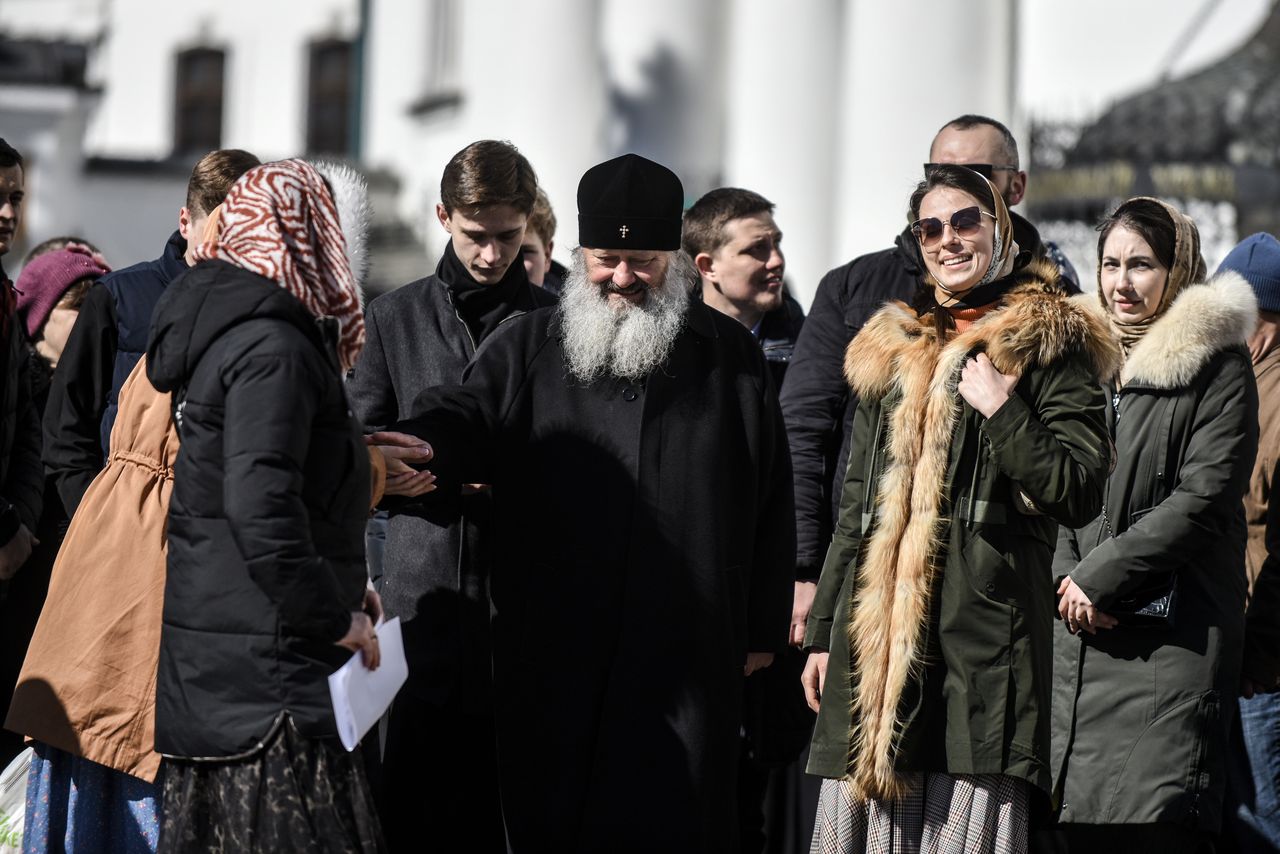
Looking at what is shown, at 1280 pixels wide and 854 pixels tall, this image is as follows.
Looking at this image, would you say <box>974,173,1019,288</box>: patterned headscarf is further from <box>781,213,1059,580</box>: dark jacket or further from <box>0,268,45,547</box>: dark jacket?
<box>0,268,45,547</box>: dark jacket

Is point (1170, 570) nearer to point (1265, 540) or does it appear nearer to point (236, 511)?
point (1265, 540)

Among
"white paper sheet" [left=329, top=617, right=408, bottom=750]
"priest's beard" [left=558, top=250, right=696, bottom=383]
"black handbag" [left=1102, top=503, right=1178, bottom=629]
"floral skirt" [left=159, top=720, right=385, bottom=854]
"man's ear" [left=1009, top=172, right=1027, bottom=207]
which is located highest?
"man's ear" [left=1009, top=172, right=1027, bottom=207]

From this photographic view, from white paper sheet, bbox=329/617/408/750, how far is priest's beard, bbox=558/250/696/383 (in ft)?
3.00

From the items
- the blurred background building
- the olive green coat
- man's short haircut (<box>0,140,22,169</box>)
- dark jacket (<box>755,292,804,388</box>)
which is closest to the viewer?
the olive green coat

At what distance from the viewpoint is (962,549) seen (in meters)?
4.56

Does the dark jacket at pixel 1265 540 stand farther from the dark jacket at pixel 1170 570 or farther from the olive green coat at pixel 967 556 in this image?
the olive green coat at pixel 967 556

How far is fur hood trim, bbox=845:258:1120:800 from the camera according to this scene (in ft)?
14.9

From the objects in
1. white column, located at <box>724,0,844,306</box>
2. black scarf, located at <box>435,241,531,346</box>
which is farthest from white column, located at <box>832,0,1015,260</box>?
black scarf, located at <box>435,241,531,346</box>

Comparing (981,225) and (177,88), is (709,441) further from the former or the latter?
(177,88)

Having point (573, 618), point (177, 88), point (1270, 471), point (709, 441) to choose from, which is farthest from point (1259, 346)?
point (177, 88)

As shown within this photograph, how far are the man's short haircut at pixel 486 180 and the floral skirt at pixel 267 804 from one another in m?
1.78

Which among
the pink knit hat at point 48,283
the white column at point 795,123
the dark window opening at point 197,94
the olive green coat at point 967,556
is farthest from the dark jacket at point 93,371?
the dark window opening at point 197,94

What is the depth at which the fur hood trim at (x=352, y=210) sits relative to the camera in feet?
13.7

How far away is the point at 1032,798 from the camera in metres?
4.63
